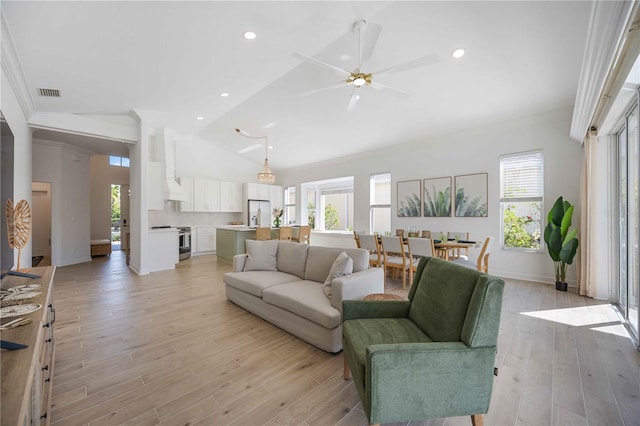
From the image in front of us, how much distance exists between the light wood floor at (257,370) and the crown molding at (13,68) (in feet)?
9.31

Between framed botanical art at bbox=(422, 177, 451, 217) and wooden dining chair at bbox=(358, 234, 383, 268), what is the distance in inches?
72.0

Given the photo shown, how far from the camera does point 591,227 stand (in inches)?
152

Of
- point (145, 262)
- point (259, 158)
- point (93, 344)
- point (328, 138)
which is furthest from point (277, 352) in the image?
point (259, 158)

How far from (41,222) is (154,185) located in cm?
342

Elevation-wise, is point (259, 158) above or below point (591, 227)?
above

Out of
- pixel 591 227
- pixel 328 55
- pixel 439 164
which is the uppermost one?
pixel 328 55

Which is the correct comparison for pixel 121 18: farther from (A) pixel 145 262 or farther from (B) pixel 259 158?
(B) pixel 259 158

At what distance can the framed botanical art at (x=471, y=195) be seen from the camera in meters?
5.23

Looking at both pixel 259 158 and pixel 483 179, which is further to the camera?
pixel 259 158

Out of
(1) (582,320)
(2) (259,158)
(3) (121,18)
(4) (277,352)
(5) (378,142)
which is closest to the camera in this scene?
(4) (277,352)

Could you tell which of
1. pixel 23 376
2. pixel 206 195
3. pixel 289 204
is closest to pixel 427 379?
pixel 23 376

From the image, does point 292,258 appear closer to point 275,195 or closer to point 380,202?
point 380,202

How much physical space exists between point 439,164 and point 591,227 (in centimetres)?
270

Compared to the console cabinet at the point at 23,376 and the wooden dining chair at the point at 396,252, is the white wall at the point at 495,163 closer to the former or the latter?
the wooden dining chair at the point at 396,252
